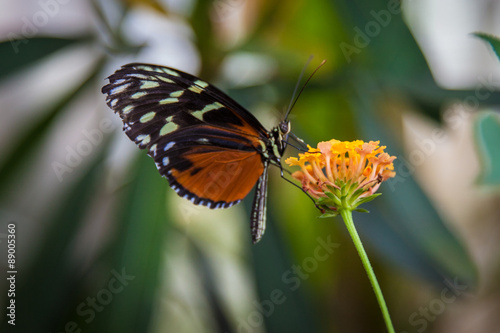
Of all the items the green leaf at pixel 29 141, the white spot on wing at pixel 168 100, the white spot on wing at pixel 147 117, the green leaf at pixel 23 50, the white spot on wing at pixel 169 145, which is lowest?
the white spot on wing at pixel 169 145

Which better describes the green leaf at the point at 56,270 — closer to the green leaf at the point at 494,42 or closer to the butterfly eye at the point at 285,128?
the butterfly eye at the point at 285,128

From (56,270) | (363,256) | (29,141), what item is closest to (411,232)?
(363,256)

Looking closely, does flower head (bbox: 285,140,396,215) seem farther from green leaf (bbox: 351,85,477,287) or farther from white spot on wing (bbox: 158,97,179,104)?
green leaf (bbox: 351,85,477,287)

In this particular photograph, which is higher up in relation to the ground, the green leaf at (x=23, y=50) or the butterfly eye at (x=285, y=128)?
the green leaf at (x=23, y=50)

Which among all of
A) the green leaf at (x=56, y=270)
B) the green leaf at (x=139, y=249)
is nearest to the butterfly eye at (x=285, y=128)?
the green leaf at (x=139, y=249)

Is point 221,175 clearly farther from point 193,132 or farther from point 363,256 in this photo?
point 363,256

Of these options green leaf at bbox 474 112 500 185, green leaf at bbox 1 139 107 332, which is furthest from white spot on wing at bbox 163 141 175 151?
green leaf at bbox 1 139 107 332

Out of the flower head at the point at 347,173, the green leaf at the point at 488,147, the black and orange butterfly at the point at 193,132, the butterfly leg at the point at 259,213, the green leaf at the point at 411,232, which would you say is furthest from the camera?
the green leaf at the point at 411,232

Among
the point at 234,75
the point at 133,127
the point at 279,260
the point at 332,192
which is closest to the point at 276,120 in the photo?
the point at 234,75
